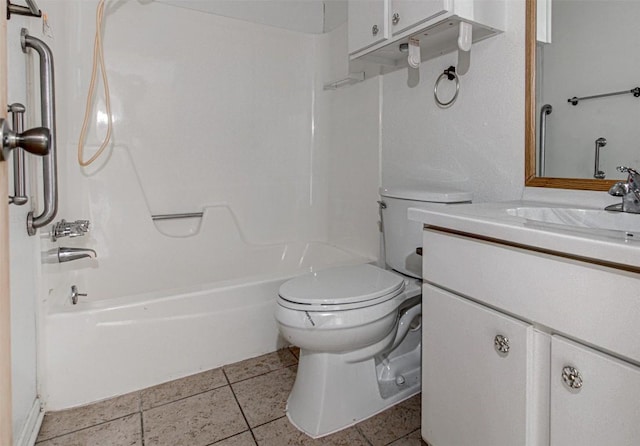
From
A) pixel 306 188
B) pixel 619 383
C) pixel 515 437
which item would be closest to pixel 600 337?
pixel 619 383

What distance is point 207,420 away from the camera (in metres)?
1.35

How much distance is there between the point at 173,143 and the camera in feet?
6.89

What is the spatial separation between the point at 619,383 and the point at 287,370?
127cm

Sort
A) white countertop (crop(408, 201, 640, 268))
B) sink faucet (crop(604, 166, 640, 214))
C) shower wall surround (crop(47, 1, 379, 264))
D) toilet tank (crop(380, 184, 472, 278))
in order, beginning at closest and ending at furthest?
white countertop (crop(408, 201, 640, 268)), sink faucet (crop(604, 166, 640, 214)), toilet tank (crop(380, 184, 472, 278)), shower wall surround (crop(47, 1, 379, 264))

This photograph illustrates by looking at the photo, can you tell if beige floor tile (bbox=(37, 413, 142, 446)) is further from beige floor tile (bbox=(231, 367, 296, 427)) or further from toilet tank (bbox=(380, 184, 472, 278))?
toilet tank (bbox=(380, 184, 472, 278))

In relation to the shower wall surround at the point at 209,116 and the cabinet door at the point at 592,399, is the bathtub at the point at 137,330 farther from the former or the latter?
the cabinet door at the point at 592,399

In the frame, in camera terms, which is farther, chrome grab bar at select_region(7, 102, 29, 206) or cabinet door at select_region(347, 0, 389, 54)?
cabinet door at select_region(347, 0, 389, 54)

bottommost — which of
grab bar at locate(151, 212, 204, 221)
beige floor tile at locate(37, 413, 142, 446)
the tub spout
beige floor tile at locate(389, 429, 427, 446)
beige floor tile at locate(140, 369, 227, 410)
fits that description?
beige floor tile at locate(389, 429, 427, 446)

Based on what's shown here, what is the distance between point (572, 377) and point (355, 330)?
2.11 feet

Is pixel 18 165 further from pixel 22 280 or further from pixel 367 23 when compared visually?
pixel 367 23

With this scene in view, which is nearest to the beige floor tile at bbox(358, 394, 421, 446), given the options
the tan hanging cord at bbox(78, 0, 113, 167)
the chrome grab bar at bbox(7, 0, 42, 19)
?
the chrome grab bar at bbox(7, 0, 42, 19)

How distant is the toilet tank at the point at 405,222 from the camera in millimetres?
1445

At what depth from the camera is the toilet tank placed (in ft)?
4.74

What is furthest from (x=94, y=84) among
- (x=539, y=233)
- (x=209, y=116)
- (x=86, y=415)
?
(x=539, y=233)
